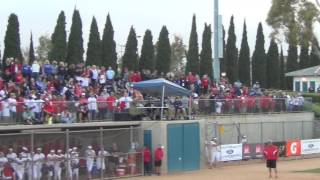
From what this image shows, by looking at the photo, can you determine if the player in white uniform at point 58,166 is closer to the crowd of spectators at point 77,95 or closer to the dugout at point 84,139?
the dugout at point 84,139

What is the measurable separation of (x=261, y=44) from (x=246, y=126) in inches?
1035

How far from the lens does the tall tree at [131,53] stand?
177ft

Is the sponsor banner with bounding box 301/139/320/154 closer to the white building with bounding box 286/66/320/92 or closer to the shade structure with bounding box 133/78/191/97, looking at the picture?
the shade structure with bounding box 133/78/191/97

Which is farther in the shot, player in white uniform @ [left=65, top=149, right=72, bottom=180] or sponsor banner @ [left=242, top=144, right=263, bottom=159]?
sponsor banner @ [left=242, top=144, right=263, bottom=159]

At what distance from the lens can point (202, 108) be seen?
1534 inches

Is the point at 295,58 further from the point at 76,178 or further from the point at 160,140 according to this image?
the point at 76,178

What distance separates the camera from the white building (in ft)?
220

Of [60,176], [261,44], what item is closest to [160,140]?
[60,176]

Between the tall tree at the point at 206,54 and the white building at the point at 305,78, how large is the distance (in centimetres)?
1090

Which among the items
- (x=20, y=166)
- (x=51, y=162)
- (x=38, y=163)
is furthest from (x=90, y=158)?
(x=20, y=166)

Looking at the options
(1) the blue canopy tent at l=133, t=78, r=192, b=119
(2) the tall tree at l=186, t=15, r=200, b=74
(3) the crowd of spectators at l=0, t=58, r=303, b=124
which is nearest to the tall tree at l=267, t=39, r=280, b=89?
(2) the tall tree at l=186, t=15, r=200, b=74

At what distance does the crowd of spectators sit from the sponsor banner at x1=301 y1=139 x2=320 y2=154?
197 inches

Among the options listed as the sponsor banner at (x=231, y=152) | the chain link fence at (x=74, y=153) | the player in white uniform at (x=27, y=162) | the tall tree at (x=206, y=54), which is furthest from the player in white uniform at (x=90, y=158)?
the tall tree at (x=206, y=54)

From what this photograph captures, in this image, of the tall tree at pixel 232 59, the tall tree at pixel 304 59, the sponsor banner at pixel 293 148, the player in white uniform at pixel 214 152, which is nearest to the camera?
the player in white uniform at pixel 214 152
